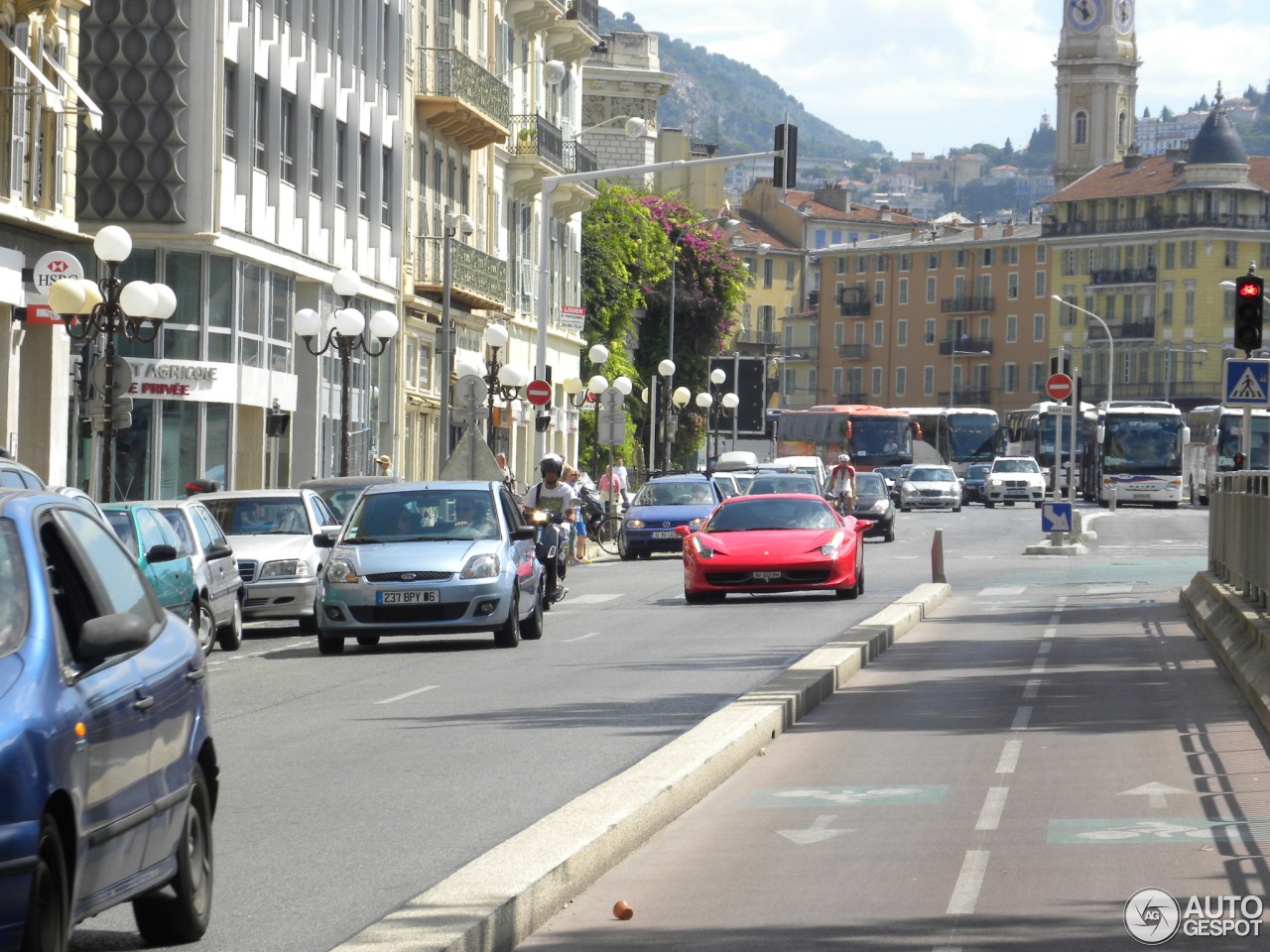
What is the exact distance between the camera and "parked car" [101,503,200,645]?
20.3 metres

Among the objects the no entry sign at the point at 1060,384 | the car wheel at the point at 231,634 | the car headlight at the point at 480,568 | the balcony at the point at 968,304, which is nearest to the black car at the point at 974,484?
the no entry sign at the point at 1060,384

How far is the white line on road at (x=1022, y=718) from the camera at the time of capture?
14.9 m

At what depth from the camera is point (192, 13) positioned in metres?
36.2

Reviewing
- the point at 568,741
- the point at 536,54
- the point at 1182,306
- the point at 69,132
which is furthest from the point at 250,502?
the point at 1182,306

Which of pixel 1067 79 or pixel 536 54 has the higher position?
pixel 1067 79

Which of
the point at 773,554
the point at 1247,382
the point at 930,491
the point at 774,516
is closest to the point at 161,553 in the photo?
the point at 773,554

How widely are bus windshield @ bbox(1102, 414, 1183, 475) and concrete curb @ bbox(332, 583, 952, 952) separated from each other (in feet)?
229

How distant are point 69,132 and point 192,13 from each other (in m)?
4.53

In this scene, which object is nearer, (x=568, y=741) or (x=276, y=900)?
(x=276, y=900)

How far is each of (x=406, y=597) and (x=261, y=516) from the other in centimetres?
513

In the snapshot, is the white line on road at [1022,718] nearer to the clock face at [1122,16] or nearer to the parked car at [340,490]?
the parked car at [340,490]

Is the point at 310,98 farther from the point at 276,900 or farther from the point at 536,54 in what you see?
the point at 276,900

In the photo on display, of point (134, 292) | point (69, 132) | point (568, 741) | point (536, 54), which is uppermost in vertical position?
point (536, 54)

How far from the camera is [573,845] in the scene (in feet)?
29.0
